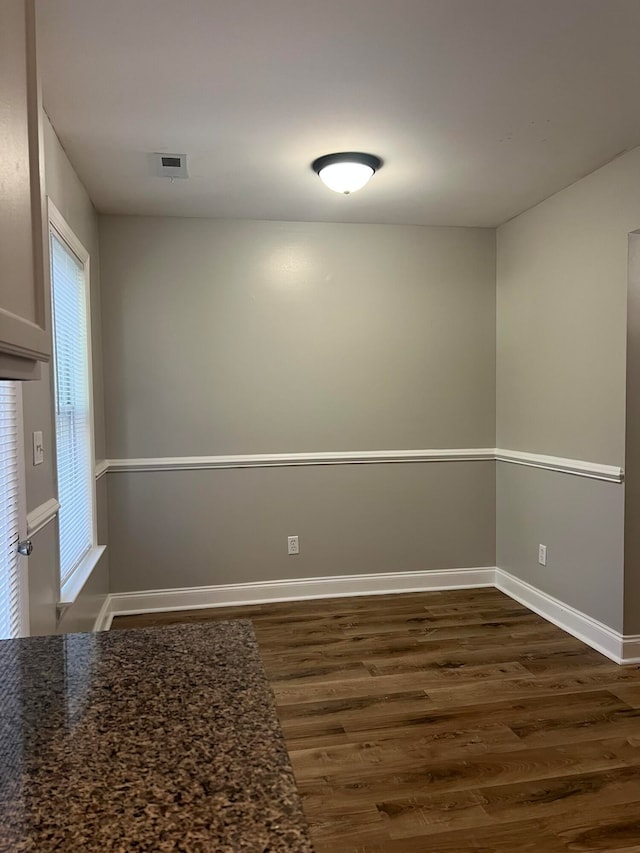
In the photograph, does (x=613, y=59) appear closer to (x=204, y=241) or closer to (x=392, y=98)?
(x=392, y=98)

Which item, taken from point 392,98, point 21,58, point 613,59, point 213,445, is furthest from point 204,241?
point 21,58

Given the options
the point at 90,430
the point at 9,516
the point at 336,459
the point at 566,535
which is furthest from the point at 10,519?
the point at 566,535

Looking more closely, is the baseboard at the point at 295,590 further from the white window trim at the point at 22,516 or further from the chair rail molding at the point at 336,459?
the white window trim at the point at 22,516

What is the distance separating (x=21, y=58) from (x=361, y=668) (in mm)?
2731

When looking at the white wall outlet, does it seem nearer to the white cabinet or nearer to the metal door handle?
the metal door handle

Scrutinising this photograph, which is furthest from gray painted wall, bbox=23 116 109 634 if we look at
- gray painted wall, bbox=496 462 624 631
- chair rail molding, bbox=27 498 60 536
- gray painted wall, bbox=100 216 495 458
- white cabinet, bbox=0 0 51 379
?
gray painted wall, bbox=496 462 624 631

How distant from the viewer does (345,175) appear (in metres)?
2.84

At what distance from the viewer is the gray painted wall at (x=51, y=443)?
2025mm

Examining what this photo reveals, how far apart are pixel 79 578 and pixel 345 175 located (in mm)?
2229

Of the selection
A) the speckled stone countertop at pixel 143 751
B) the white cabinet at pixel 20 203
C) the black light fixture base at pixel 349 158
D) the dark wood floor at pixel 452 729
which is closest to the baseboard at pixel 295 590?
the dark wood floor at pixel 452 729

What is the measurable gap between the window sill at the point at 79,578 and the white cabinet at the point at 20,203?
5.60 feet

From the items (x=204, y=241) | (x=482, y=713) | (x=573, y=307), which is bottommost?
(x=482, y=713)

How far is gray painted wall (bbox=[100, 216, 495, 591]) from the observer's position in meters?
3.71

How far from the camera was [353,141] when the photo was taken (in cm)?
266
